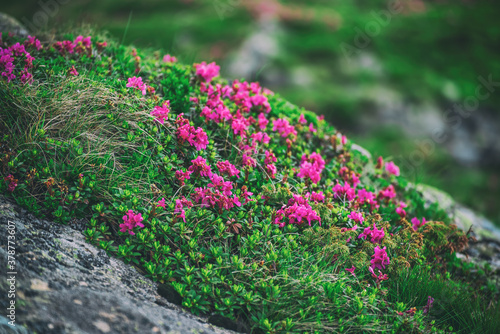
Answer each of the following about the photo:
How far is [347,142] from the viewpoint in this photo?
19.8 feet

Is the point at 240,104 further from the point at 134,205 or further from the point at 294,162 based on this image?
the point at 134,205

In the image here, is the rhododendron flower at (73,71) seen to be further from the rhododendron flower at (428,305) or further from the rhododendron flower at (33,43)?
the rhododendron flower at (428,305)

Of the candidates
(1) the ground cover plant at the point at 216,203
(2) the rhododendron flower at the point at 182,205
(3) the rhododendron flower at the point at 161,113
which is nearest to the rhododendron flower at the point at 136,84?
(1) the ground cover plant at the point at 216,203

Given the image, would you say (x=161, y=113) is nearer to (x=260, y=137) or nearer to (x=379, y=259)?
(x=260, y=137)

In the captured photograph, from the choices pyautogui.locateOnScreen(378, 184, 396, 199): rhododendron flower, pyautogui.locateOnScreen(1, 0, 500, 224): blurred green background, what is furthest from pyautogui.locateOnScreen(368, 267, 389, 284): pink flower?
pyautogui.locateOnScreen(1, 0, 500, 224): blurred green background

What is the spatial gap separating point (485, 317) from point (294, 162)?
9.12ft

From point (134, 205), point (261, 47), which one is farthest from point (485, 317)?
point (261, 47)

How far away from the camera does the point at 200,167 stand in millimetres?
4293

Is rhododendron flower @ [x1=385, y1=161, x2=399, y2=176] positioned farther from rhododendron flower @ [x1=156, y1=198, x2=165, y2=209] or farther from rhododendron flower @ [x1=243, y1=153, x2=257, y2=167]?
rhododendron flower @ [x1=156, y1=198, x2=165, y2=209]

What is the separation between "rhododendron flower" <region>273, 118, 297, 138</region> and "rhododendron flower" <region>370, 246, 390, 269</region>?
2.03m

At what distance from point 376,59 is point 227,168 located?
1289 cm

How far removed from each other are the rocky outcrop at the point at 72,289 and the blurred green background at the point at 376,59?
8.00 meters

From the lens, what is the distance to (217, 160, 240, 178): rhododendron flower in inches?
175

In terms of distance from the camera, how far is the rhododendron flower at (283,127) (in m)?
5.48
